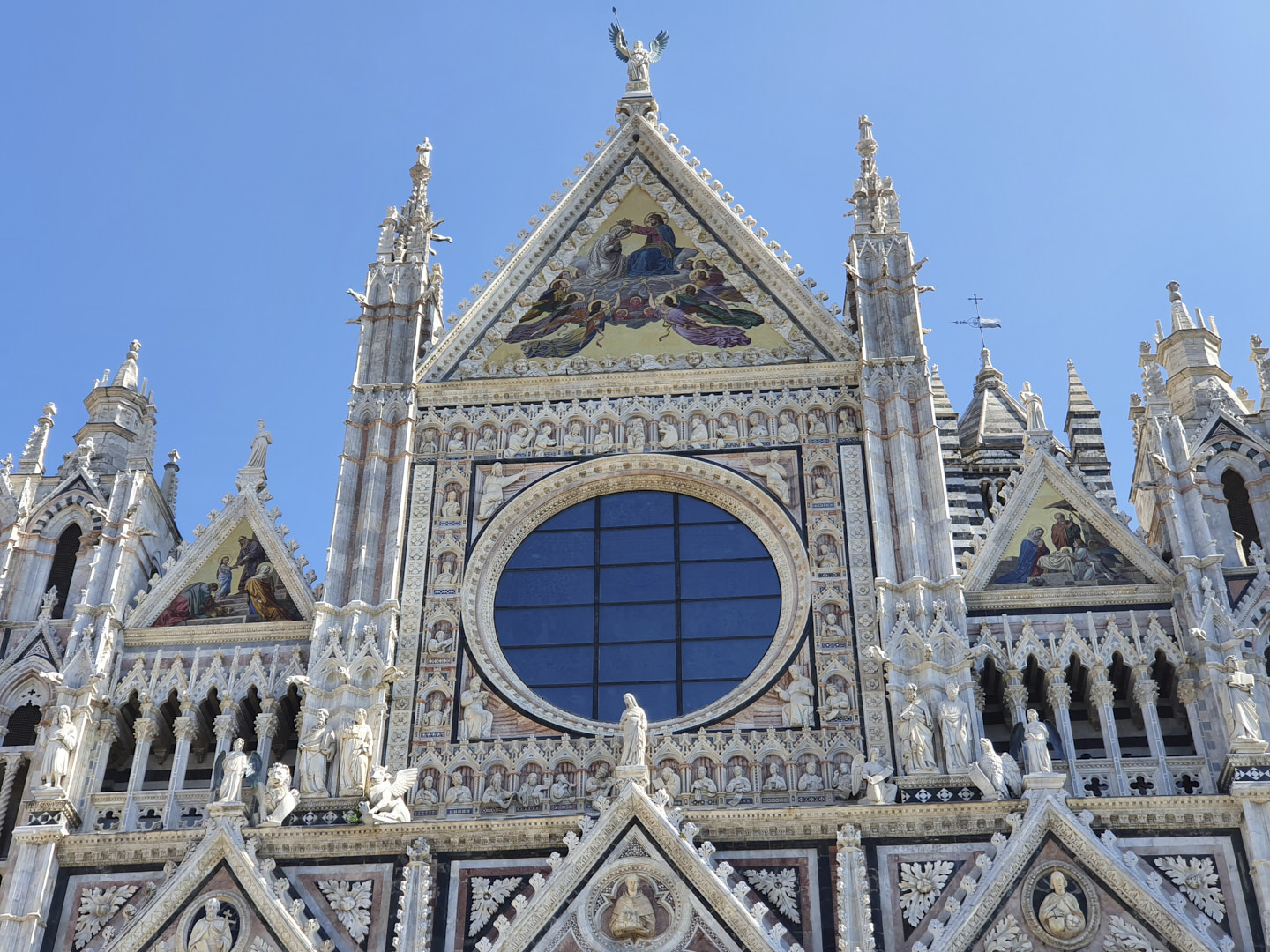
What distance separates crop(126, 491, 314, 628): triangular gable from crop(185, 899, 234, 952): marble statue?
143 inches

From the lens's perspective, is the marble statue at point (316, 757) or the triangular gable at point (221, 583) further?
the triangular gable at point (221, 583)

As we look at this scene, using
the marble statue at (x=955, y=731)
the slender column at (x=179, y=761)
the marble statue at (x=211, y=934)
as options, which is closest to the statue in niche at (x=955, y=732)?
the marble statue at (x=955, y=731)

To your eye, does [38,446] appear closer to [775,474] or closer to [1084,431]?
[775,474]

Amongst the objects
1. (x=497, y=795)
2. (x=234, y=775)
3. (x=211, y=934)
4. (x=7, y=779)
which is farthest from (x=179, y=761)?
(x=497, y=795)

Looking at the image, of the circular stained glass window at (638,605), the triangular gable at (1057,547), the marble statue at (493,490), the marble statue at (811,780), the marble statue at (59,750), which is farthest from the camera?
the marble statue at (493,490)

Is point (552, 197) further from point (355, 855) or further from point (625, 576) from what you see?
point (355, 855)

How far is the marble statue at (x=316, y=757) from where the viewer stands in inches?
741

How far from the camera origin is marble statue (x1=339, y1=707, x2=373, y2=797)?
61.6ft

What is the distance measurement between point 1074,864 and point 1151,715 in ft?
6.78

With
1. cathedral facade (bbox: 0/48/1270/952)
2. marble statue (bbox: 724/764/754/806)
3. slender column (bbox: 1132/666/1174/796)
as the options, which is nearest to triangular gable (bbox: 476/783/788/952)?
cathedral facade (bbox: 0/48/1270/952)

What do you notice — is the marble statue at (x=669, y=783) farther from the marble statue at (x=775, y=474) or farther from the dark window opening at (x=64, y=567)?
the dark window opening at (x=64, y=567)

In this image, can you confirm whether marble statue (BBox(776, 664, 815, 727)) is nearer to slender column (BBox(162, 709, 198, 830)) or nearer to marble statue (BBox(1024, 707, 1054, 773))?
marble statue (BBox(1024, 707, 1054, 773))

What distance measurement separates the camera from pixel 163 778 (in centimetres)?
1983

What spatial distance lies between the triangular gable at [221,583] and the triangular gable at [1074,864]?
734 centimetres
